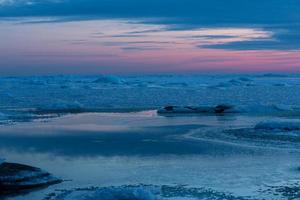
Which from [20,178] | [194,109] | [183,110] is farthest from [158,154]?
[194,109]

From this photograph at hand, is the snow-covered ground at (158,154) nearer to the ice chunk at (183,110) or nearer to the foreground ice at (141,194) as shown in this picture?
the foreground ice at (141,194)

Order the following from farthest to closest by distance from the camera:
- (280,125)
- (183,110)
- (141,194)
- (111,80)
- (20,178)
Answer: (111,80)
(183,110)
(280,125)
(20,178)
(141,194)

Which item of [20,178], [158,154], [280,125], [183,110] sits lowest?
[20,178]

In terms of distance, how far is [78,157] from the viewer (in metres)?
12.0

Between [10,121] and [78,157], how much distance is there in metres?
8.48

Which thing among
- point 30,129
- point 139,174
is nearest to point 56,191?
point 139,174

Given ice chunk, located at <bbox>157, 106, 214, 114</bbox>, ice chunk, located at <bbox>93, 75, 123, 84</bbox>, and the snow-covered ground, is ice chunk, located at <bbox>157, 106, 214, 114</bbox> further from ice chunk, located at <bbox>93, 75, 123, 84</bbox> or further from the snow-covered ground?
ice chunk, located at <bbox>93, 75, 123, 84</bbox>

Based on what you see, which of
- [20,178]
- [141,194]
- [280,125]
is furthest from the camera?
[280,125]

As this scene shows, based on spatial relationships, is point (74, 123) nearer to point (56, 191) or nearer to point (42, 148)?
point (42, 148)

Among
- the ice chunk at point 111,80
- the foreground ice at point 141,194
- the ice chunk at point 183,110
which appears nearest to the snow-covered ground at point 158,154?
the foreground ice at point 141,194

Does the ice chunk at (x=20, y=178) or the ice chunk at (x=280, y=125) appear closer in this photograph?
the ice chunk at (x=20, y=178)

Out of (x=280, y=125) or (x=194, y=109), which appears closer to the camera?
(x=280, y=125)

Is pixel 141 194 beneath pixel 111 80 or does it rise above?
beneath

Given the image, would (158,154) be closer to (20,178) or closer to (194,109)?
(20,178)
